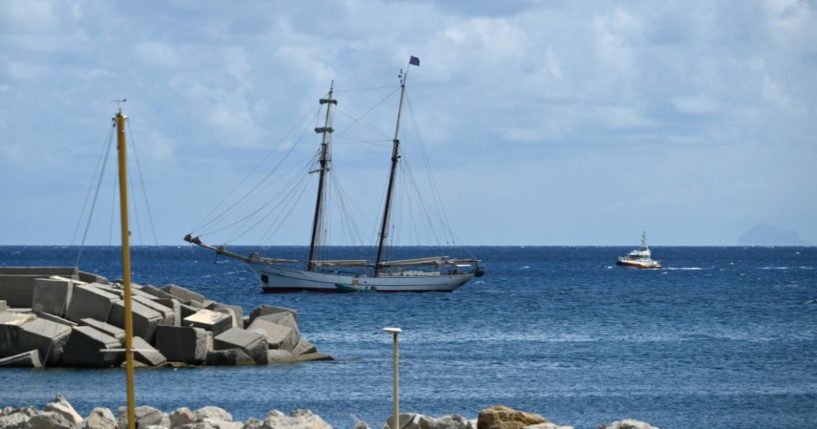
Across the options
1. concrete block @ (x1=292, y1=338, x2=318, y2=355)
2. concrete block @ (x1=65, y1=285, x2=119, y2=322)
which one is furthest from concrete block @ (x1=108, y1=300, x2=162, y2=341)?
concrete block @ (x1=292, y1=338, x2=318, y2=355)

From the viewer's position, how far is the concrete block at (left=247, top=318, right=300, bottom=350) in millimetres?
33938

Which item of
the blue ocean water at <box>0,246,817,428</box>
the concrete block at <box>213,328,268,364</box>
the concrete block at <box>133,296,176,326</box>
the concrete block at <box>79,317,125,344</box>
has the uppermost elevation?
the concrete block at <box>133,296,176,326</box>

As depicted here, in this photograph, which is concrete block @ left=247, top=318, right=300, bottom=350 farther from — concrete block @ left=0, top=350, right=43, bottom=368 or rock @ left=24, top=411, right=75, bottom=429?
rock @ left=24, top=411, right=75, bottom=429

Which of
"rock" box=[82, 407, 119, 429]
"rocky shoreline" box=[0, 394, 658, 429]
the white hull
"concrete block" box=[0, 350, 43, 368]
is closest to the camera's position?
"rocky shoreline" box=[0, 394, 658, 429]

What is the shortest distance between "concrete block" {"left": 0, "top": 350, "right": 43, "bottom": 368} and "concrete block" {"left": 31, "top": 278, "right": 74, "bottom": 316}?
2185mm

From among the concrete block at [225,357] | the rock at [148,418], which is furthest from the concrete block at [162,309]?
the rock at [148,418]

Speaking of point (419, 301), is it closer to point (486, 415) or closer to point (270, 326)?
point (270, 326)

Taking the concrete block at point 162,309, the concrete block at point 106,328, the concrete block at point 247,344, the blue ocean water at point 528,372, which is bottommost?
the blue ocean water at point 528,372

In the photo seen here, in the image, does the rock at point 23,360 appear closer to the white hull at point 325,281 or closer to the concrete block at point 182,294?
the concrete block at point 182,294

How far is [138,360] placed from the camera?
30688 millimetres

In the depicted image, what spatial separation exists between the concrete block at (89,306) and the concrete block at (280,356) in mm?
3979

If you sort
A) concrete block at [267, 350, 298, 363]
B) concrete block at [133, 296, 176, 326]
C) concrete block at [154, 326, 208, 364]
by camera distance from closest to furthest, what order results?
concrete block at [154, 326, 208, 364] < concrete block at [133, 296, 176, 326] < concrete block at [267, 350, 298, 363]

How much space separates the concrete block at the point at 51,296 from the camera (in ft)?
105

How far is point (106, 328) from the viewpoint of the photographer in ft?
Result: 101
